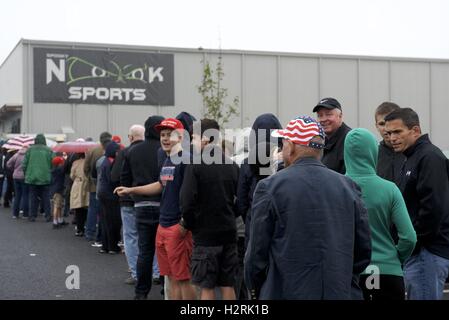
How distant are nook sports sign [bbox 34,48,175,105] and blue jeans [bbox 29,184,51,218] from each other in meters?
15.3

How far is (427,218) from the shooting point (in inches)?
181

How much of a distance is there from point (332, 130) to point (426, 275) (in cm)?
160

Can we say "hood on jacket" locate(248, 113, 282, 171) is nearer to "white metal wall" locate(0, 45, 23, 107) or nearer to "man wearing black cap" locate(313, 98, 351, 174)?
"man wearing black cap" locate(313, 98, 351, 174)

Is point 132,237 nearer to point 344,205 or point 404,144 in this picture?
point 404,144

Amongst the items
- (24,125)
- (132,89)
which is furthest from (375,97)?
(24,125)

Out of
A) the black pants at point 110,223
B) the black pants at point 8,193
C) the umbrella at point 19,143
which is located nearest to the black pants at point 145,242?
the black pants at point 110,223

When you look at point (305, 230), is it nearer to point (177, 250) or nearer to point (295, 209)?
point (295, 209)

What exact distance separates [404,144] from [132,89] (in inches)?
1070

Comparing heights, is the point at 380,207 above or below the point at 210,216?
above

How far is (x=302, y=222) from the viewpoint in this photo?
347 centimetres

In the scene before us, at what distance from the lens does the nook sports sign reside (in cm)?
2988

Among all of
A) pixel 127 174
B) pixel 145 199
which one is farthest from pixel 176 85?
pixel 145 199

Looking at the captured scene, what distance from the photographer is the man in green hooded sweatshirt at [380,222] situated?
165 inches

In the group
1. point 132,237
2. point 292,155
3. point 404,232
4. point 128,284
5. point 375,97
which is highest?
point 375,97
